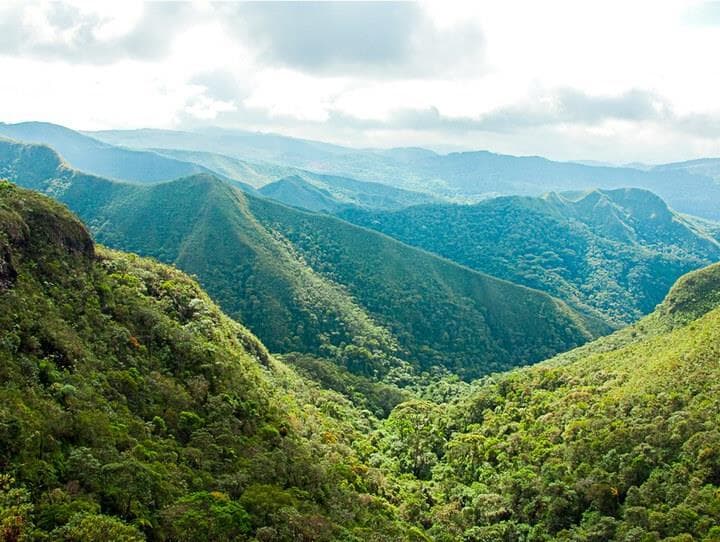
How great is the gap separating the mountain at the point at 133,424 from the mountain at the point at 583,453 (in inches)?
490

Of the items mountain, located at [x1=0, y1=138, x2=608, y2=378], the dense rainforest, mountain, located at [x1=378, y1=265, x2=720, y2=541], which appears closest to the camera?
the dense rainforest

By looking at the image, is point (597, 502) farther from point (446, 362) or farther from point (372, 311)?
point (372, 311)

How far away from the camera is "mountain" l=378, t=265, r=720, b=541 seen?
50375 mm

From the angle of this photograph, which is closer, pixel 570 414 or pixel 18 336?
pixel 18 336

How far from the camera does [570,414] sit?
2825 inches

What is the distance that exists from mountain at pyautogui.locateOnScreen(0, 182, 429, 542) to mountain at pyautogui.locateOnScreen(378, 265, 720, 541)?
12.4 m

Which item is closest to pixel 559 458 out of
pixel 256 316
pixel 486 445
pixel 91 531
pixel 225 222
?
pixel 486 445

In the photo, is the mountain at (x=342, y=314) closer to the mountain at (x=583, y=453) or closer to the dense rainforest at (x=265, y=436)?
the dense rainforest at (x=265, y=436)

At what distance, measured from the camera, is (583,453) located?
6181cm

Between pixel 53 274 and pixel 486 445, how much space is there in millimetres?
55565

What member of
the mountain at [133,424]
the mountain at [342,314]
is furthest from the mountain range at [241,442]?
the mountain at [342,314]

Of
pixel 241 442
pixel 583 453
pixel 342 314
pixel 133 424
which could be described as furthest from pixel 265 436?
pixel 342 314

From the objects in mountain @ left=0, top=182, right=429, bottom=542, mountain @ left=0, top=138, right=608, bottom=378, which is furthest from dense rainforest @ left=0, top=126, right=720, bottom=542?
mountain @ left=0, top=138, right=608, bottom=378

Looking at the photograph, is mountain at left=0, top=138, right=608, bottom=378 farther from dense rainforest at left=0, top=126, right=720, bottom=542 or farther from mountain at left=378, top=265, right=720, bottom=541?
mountain at left=378, top=265, right=720, bottom=541
